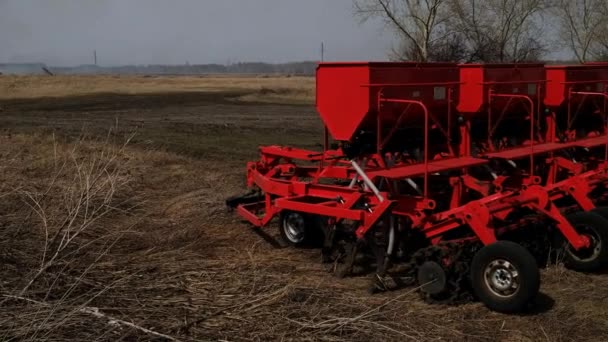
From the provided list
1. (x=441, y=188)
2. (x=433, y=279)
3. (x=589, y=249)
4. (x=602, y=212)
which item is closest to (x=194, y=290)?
(x=433, y=279)

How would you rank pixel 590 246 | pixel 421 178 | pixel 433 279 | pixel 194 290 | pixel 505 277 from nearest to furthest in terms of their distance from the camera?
pixel 194 290 → pixel 505 277 → pixel 433 279 → pixel 590 246 → pixel 421 178

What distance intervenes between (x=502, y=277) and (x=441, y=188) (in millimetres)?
2393

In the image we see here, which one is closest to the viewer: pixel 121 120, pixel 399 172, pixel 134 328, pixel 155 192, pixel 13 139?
pixel 134 328

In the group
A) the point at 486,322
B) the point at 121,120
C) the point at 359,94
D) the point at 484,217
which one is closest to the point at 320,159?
the point at 359,94

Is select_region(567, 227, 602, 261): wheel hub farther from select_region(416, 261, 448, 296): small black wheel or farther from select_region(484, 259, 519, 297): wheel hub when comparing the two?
select_region(416, 261, 448, 296): small black wheel

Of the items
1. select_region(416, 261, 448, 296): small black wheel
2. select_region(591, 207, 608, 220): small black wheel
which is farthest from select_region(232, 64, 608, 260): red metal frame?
select_region(416, 261, 448, 296): small black wheel

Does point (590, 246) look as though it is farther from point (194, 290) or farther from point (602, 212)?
point (194, 290)

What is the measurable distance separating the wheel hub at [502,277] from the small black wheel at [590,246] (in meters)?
1.55

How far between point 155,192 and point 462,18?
13.9 metres

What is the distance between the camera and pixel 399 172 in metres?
7.22

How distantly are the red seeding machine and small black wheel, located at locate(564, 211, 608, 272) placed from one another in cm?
1

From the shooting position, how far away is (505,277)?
6023mm

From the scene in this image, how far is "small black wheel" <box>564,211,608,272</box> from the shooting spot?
23.2 feet

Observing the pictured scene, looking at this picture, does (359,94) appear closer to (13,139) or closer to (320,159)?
(320,159)
